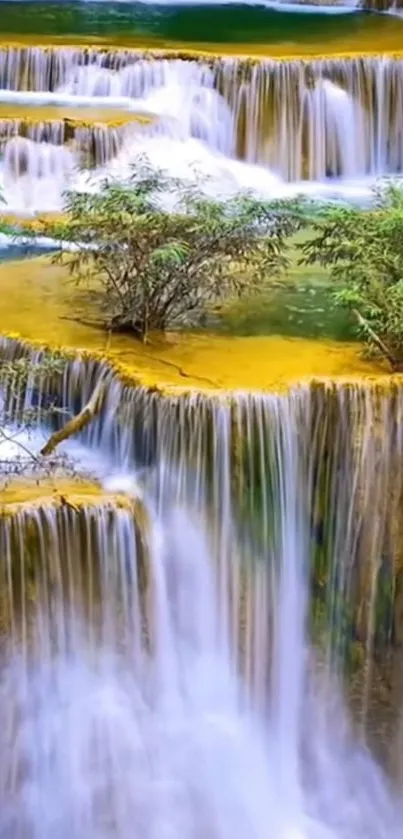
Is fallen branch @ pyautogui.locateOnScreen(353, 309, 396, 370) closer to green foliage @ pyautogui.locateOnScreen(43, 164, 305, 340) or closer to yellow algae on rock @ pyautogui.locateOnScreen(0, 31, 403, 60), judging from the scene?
green foliage @ pyautogui.locateOnScreen(43, 164, 305, 340)

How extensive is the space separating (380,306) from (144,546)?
1.75 m

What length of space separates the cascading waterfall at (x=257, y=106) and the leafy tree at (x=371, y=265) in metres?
3.45

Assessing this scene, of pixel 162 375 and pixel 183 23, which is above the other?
pixel 183 23

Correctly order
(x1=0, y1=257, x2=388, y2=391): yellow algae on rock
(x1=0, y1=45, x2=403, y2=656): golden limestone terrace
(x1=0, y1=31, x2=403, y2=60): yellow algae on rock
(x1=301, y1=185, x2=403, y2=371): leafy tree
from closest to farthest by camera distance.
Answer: (x1=0, y1=45, x2=403, y2=656): golden limestone terrace, (x1=0, y1=257, x2=388, y2=391): yellow algae on rock, (x1=301, y1=185, x2=403, y2=371): leafy tree, (x1=0, y1=31, x2=403, y2=60): yellow algae on rock

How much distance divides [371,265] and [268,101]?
194 inches

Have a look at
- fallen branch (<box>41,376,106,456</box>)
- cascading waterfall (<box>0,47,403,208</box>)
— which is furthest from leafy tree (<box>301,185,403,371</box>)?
cascading waterfall (<box>0,47,403,208</box>)

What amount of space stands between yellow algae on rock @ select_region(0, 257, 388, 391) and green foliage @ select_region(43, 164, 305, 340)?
203 millimetres

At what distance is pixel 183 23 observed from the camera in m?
14.9

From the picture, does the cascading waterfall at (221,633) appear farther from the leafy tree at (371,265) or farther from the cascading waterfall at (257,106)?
the cascading waterfall at (257,106)

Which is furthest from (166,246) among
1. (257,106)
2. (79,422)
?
(257,106)

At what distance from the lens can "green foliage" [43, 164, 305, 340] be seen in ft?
21.3

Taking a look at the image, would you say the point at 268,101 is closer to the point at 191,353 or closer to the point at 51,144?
the point at 51,144

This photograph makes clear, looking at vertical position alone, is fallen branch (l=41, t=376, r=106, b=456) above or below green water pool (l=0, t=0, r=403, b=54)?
below

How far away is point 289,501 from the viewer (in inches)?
239
